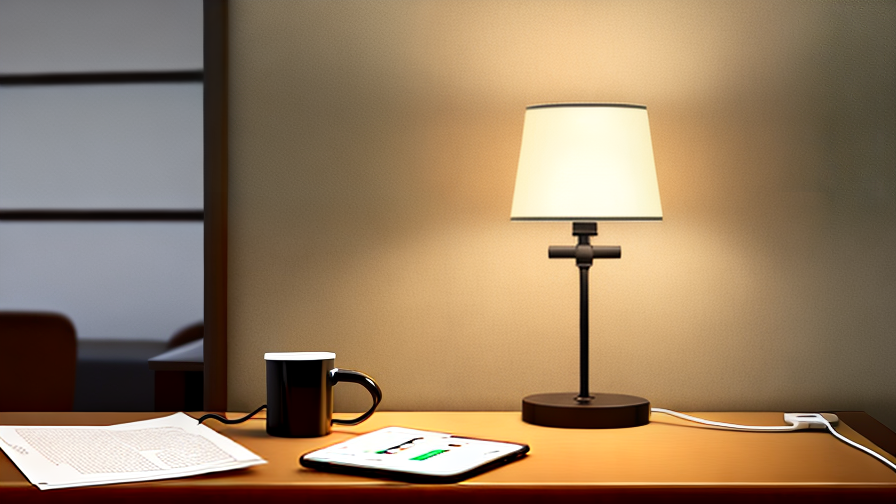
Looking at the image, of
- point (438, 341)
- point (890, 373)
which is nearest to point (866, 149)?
point (890, 373)

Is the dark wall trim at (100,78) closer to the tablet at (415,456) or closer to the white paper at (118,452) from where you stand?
the white paper at (118,452)

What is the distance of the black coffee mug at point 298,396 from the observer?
127cm

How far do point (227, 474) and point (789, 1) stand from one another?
1.19m

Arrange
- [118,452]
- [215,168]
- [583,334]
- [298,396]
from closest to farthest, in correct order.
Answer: [118,452] → [298,396] → [583,334] → [215,168]

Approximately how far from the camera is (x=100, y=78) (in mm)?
1516

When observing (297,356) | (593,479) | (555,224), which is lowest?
(593,479)

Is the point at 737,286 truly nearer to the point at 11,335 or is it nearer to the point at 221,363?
the point at 221,363

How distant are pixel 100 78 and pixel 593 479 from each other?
1081 millimetres

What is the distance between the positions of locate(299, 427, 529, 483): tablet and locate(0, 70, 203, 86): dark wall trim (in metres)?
0.72

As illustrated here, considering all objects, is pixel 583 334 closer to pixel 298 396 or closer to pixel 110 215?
pixel 298 396

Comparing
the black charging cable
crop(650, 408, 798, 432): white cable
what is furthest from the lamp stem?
the black charging cable

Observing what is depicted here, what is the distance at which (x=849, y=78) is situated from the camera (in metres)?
1.49

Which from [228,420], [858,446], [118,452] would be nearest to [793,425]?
[858,446]

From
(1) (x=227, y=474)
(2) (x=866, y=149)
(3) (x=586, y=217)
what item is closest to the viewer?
(1) (x=227, y=474)
